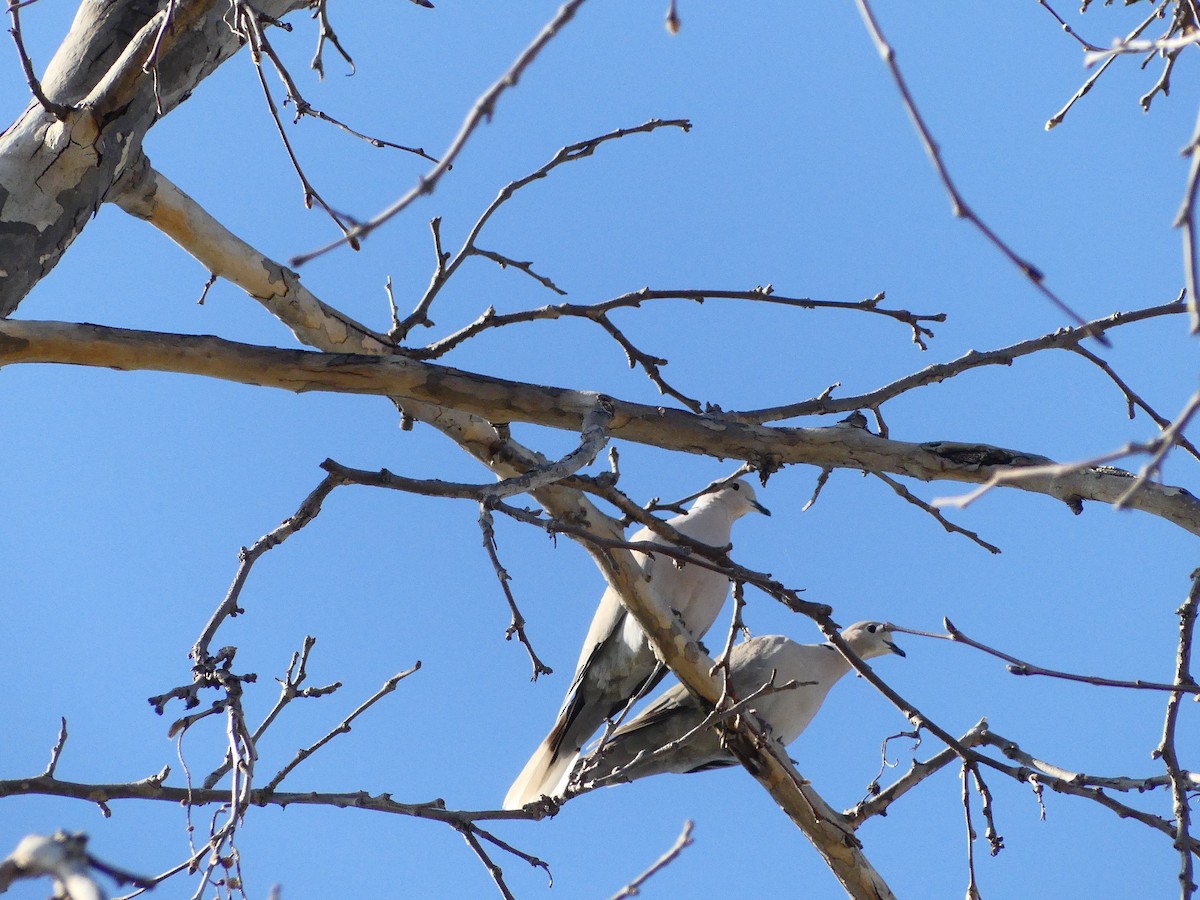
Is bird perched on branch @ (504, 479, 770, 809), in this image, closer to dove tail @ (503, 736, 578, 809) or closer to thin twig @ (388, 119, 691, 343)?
dove tail @ (503, 736, 578, 809)

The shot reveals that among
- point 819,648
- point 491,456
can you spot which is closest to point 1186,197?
point 491,456

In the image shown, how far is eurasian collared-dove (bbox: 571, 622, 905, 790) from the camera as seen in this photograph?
4312 mm

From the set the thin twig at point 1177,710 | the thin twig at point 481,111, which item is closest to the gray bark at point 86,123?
the thin twig at point 481,111

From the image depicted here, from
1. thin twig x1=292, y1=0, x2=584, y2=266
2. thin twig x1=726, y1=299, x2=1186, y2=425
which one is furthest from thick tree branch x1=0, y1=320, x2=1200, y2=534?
thin twig x1=292, y1=0, x2=584, y2=266

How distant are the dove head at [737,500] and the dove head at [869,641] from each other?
0.71 m

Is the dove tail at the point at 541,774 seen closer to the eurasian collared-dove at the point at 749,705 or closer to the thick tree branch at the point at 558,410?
the eurasian collared-dove at the point at 749,705

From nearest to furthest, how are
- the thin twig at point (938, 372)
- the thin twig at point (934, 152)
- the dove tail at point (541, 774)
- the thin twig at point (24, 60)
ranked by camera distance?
the thin twig at point (934, 152)
the thin twig at point (24, 60)
the thin twig at point (938, 372)
the dove tail at point (541, 774)

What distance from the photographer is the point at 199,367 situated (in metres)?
2.32

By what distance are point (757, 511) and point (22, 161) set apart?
4038 mm

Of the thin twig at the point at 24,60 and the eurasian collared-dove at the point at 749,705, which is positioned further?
the eurasian collared-dove at the point at 749,705

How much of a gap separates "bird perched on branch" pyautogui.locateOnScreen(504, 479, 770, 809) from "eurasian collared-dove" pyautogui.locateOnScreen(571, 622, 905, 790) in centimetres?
13

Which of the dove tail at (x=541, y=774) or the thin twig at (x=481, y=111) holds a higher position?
the dove tail at (x=541, y=774)

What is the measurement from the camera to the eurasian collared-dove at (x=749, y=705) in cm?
431

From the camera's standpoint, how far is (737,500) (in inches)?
223
